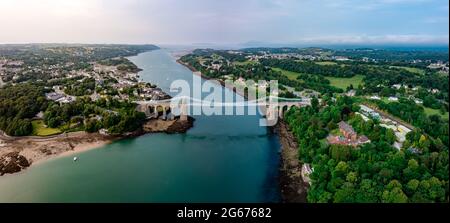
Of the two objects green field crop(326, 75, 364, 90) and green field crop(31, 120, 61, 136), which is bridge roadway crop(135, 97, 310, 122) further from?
green field crop(326, 75, 364, 90)

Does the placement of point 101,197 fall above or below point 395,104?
below

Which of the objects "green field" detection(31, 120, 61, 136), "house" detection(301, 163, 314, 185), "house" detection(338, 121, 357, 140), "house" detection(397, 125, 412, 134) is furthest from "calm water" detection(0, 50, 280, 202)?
"house" detection(397, 125, 412, 134)

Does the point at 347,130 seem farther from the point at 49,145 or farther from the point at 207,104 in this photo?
the point at 49,145

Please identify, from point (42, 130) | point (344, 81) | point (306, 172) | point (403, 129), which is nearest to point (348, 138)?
point (403, 129)

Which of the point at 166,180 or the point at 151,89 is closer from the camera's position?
the point at 166,180

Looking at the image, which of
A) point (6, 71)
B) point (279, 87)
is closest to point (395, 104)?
point (279, 87)

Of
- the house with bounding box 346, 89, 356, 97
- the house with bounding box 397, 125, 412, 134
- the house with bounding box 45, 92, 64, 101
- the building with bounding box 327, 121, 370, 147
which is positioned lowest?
the building with bounding box 327, 121, 370, 147
